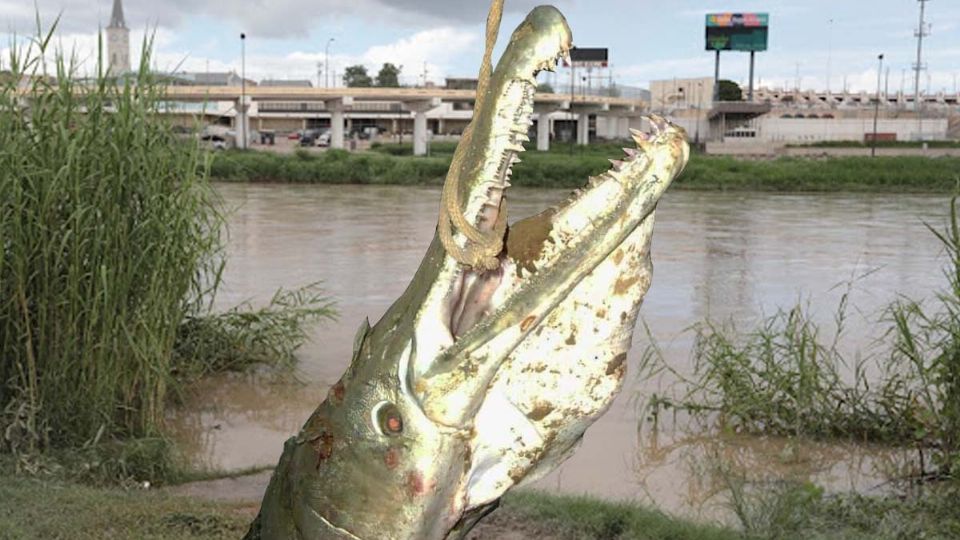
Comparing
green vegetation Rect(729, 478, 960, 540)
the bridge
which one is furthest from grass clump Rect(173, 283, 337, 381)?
the bridge

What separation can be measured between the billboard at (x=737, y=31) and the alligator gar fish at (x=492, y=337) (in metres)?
66.1

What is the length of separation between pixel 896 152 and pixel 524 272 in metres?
48.6

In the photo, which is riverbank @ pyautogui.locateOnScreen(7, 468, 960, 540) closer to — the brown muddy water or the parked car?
the brown muddy water

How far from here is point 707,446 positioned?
6.41 meters

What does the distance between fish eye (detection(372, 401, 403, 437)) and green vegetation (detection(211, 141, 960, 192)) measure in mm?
28903

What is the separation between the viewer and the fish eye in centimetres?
131

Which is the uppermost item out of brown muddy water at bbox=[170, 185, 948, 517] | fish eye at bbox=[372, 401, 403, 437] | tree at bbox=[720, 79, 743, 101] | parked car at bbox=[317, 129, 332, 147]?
tree at bbox=[720, 79, 743, 101]

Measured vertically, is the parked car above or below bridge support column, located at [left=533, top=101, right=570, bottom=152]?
below

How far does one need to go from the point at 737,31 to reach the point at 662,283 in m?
55.1

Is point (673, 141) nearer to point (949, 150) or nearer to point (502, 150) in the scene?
point (502, 150)

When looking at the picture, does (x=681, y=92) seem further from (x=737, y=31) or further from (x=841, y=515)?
(x=841, y=515)

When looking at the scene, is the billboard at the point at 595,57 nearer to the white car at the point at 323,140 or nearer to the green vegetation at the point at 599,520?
the white car at the point at 323,140

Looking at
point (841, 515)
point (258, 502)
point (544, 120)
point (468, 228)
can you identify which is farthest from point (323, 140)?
point (468, 228)

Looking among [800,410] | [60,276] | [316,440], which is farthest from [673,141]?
[800,410]
